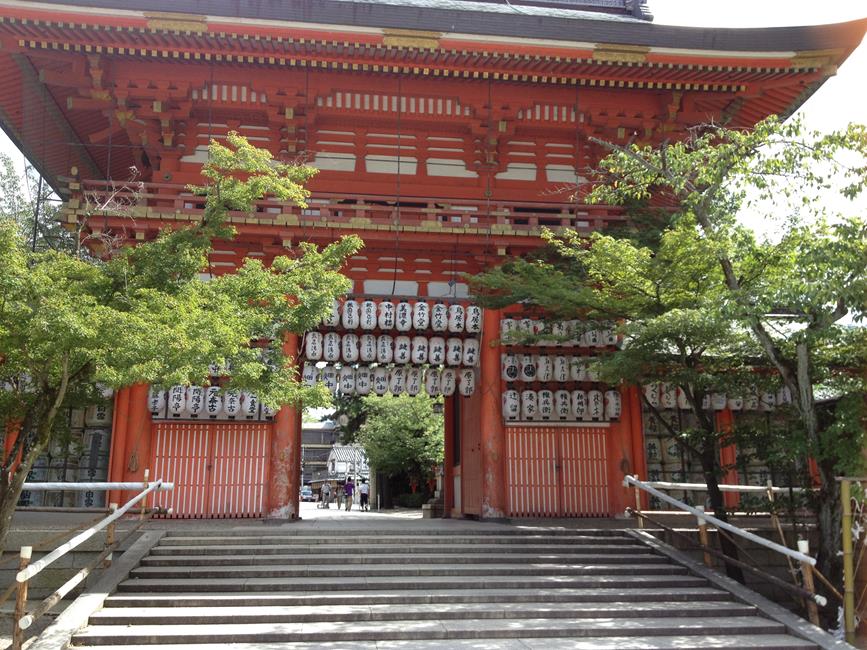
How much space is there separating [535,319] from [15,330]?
975 cm

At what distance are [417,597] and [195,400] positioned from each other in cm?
654

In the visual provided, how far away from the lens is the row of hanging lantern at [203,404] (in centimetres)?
1341

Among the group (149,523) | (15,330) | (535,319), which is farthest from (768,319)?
(149,523)

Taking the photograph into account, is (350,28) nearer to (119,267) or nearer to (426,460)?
(119,267)

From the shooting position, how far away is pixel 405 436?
31.3 metres

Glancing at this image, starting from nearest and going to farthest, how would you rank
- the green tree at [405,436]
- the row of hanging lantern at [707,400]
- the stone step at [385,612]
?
the stone step at [385,612]
the row of hanging lantern at [707,400]
the green tree at [405,436]

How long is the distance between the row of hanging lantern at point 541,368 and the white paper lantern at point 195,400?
5.95m

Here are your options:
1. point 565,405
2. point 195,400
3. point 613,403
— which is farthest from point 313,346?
point 613,403

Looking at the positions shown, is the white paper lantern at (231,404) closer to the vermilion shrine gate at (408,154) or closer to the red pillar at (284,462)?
the vermilion shrine gate at (408,154)

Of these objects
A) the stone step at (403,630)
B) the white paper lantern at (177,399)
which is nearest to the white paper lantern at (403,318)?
the white paper lantern at (177,399)

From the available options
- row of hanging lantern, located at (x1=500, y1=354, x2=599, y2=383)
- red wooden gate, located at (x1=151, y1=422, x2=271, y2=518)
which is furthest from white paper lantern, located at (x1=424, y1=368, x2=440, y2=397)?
red wooden gate, located at (x1=151, y1=422, x2=271, y2=518)

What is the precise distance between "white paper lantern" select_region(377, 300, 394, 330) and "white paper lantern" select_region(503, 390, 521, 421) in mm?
2716

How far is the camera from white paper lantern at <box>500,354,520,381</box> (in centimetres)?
1439

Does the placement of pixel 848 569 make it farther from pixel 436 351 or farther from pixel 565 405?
pixel 436 351
